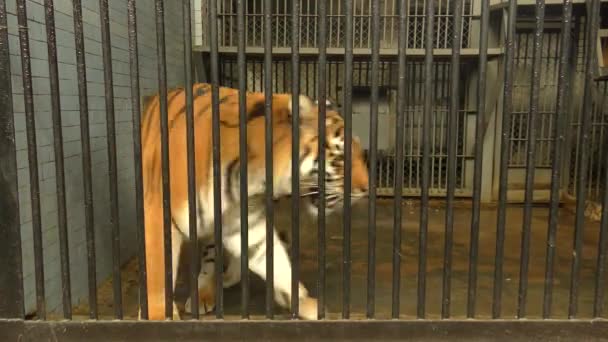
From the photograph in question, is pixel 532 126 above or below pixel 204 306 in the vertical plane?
above

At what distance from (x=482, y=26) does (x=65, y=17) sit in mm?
2235

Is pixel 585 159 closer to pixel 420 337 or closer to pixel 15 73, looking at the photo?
pixel 420 337

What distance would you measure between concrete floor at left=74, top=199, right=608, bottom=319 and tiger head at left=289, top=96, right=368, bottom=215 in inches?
22.8

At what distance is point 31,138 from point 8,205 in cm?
28

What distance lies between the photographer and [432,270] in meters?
4.03

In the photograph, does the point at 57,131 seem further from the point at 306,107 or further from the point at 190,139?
the point at 306,107

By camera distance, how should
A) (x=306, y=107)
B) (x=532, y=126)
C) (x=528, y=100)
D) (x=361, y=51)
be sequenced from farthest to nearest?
1. (x=528, y=100)
2. (x=361, y=51)
3. (x=306, y=107)
4. (x=532, y=126)

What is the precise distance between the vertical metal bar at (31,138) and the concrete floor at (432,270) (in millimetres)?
779

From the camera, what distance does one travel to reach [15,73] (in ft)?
8.33

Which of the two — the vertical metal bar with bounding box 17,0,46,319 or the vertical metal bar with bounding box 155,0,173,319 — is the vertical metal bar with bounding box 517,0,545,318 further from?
the vertical metal bar with bounding box 17,0,46,319

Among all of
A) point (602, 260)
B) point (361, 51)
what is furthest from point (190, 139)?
point (361, 51)

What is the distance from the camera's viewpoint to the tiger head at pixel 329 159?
103 inches

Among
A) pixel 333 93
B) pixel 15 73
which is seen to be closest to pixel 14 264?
pixel 15 73

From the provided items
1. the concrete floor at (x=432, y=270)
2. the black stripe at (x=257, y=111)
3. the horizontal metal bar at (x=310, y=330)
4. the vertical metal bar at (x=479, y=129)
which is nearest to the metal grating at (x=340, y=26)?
the concrete floor at (x=432, y=270)
